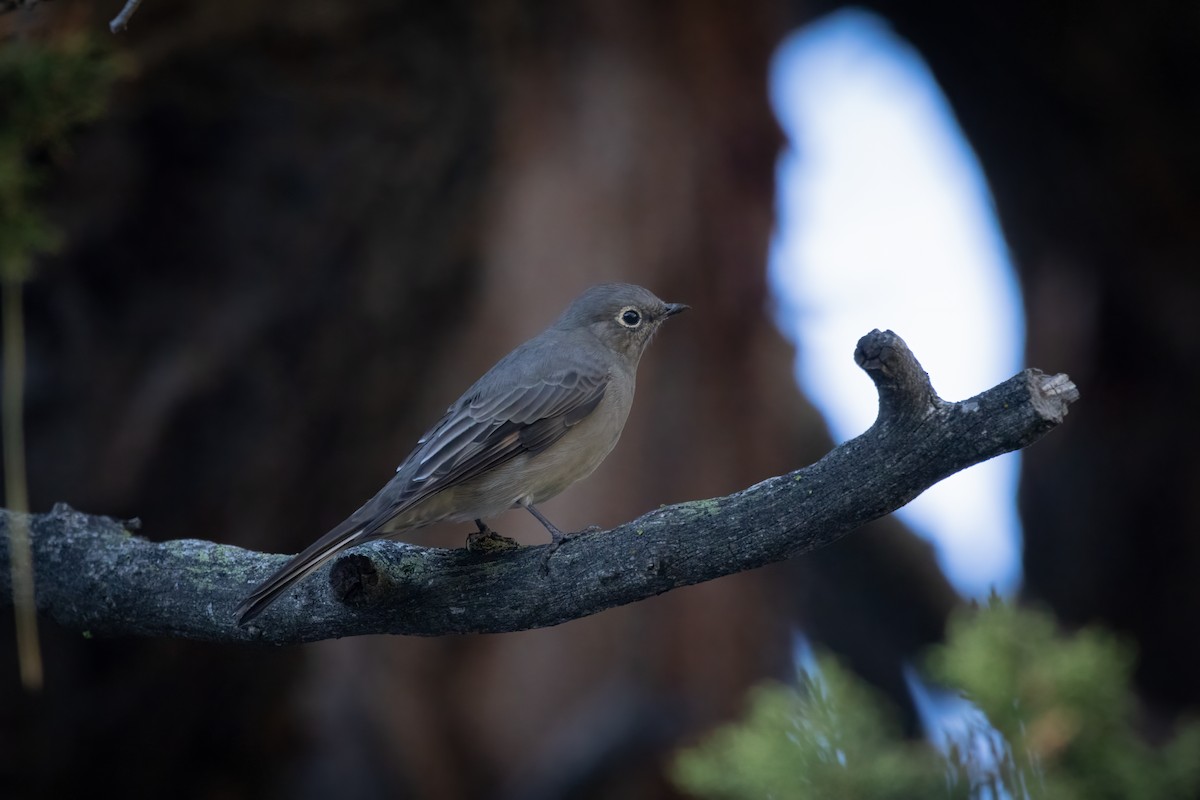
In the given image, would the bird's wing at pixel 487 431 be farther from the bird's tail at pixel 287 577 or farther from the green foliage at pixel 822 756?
the green foliage at pixel 822 756

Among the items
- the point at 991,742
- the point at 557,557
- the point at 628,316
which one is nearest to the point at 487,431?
the point at 557,557

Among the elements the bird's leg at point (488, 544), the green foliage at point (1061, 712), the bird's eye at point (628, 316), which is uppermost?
the bird's eye at point (628, 316)

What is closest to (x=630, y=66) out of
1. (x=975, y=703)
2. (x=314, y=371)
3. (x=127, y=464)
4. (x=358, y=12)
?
(x=358, y=12)

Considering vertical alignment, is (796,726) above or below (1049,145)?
below

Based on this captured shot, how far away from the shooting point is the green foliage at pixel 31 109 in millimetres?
3498

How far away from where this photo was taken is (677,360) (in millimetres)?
8055

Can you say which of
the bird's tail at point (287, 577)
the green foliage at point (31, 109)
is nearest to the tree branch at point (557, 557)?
the bird's tail at point (287, 577)

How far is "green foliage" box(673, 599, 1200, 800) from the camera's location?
254 centimetres

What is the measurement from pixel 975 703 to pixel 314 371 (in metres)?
5.65

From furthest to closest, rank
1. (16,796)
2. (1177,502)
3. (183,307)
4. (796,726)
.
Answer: (1177,502)
(183,307)
(16,796)
(796,726)

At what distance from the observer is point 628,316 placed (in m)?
5.49

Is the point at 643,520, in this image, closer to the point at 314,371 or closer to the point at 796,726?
the point at 796,726

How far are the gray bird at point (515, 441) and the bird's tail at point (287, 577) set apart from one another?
0.23 meters

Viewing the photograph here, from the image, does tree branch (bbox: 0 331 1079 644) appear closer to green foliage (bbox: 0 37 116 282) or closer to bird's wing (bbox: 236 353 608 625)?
bird's wing (bbox: 236 353 608 625)
